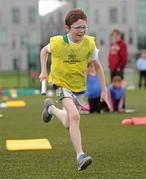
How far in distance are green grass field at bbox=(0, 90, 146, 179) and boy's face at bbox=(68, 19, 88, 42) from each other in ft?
4.54

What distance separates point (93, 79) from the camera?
15.3 metres

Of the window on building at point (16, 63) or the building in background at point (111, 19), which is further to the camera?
the building in background at point (111, 19)

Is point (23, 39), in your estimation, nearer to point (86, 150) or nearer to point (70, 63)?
point (86, 150)

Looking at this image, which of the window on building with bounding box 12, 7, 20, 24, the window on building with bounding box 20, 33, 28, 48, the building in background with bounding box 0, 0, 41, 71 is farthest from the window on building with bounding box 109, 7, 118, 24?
the window on building with bounding box 12, 7, 20, 24

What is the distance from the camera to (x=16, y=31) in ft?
287

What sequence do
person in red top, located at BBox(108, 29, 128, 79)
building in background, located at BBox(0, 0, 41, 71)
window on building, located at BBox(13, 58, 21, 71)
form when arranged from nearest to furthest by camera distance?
person in red top, located at BBox(108, 29, 128, 79), window on building, located at BBox(13, 58, 21, 71), building in background, located at BBox(0, 0, 41, 71)

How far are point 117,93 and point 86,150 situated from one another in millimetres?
6780

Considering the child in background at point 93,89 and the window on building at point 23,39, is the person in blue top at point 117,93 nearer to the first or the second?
the child in background at point 93,89

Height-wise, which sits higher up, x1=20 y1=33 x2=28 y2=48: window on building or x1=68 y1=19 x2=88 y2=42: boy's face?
x1=68 y1=19 x2=88 y2=42: boy's face

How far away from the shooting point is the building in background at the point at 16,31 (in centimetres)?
8531

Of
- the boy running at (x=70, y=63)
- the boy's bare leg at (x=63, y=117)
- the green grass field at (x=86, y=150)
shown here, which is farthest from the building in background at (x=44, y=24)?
the boy running at (x=70, y=63)

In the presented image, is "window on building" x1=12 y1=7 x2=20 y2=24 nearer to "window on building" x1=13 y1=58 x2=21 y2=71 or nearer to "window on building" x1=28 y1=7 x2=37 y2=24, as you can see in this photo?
"window on building" x1=28 y1=7 x2=37 y2=24

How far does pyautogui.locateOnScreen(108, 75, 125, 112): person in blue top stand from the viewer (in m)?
15.3

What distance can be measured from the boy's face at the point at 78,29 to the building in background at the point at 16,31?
77.3m
